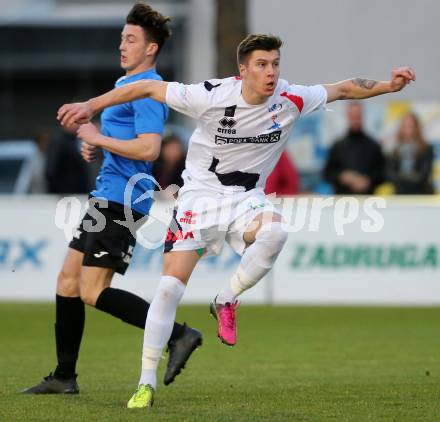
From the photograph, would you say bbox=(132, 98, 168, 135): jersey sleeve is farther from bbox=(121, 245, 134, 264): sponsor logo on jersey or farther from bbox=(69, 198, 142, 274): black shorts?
bbox=(121, 245, 134, 264): sponsor logo on jersey

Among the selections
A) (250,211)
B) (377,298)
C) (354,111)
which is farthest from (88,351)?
(354,111)

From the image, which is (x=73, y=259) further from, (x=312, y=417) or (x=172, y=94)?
(x=312, y=417)

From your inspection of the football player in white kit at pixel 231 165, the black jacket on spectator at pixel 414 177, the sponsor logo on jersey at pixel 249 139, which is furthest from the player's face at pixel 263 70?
the black jacket on spectator at pixel 414 177

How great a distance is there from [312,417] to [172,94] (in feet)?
6.87

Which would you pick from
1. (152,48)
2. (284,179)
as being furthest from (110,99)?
(284,179)

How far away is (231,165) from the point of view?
8578mm

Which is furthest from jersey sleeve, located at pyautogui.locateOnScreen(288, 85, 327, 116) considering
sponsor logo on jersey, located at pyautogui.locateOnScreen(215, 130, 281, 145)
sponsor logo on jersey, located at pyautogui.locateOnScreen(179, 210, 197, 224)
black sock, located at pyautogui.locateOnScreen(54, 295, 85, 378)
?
black sock, located at pyautogui.locateOnScreen(54, 295, 85, 378)

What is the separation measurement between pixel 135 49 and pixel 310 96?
1262 millimetres

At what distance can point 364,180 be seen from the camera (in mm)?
17297

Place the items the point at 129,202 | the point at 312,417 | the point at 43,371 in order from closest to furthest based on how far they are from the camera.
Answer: the point at 312,417
the point at 129,202
the point at 43,371

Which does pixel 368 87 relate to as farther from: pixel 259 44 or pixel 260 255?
pixel 260 255

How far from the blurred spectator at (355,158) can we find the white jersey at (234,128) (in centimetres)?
863

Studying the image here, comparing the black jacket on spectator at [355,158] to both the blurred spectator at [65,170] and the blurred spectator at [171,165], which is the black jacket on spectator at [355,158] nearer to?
the blurred spectator at [171,165]

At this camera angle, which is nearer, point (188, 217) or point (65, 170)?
point (188, 217)
